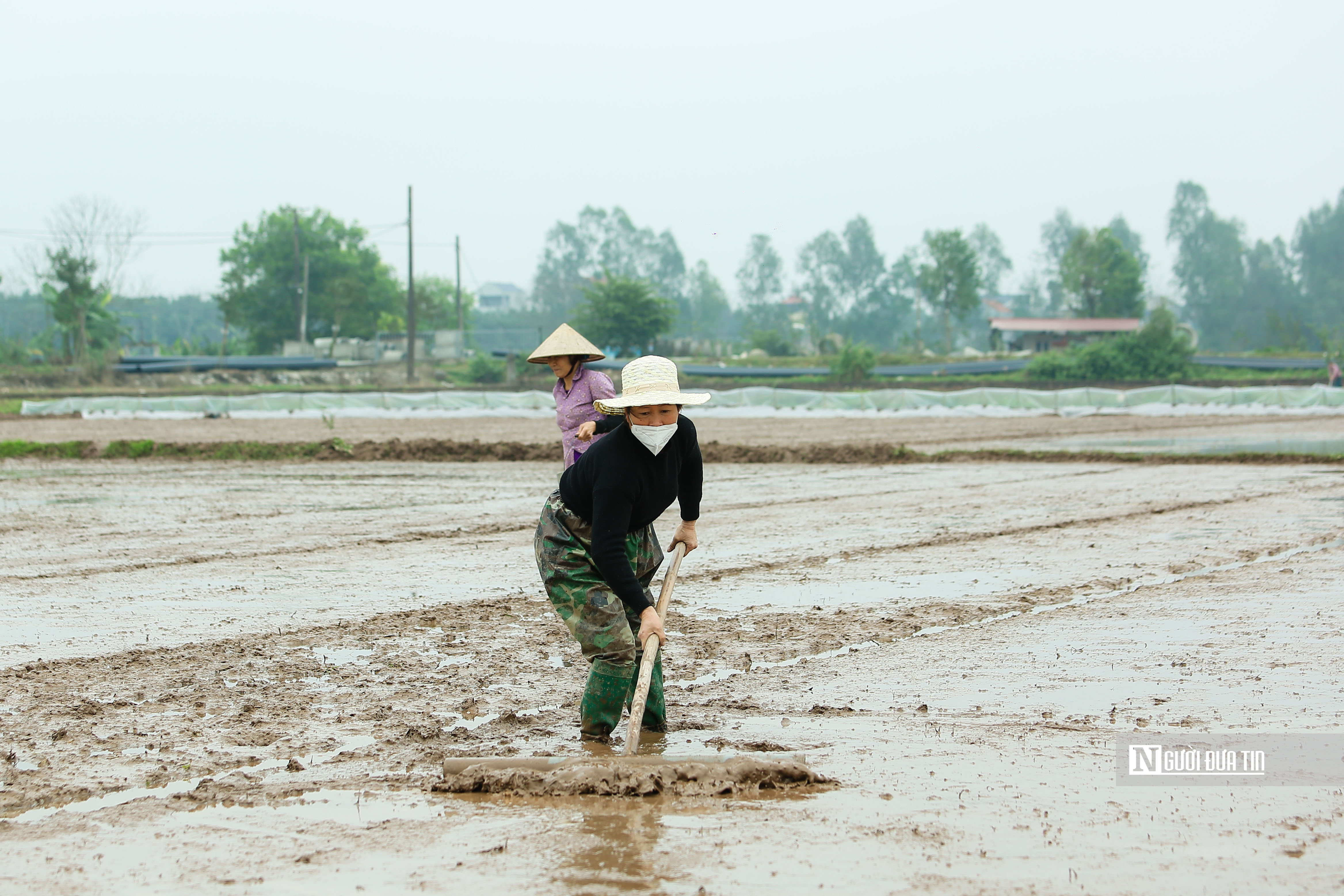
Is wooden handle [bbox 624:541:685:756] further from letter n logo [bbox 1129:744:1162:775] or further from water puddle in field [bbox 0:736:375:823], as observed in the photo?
letter n logo [bbox 1129:744:1162:775]

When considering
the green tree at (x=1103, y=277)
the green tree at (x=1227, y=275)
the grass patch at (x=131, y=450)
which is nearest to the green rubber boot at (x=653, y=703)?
the grass patch at (x=131, y=450)

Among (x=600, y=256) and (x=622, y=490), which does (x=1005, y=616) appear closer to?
(x=622, y=490)

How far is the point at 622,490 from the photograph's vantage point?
3920 millimetres

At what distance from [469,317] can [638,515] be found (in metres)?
83.4

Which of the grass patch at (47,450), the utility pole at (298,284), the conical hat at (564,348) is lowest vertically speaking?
the grass patch at (47,450)

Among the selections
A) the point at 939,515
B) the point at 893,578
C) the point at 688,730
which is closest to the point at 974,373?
the point at 939,515

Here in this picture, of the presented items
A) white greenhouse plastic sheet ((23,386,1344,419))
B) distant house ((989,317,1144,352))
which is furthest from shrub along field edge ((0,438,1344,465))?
distant house ((989,317,1144,352))

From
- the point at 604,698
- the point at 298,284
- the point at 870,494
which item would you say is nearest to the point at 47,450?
the point at 870,494

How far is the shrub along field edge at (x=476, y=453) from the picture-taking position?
1709 cm

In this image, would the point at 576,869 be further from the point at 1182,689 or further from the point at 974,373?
the point at 974,373

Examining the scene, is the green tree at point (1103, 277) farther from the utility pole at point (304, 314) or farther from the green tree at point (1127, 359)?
the utility pole at point (304, 314)

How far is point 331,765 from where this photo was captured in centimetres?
397

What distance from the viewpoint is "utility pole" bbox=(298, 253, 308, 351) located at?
183 ft

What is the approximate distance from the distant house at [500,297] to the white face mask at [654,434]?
12019 centimetres
